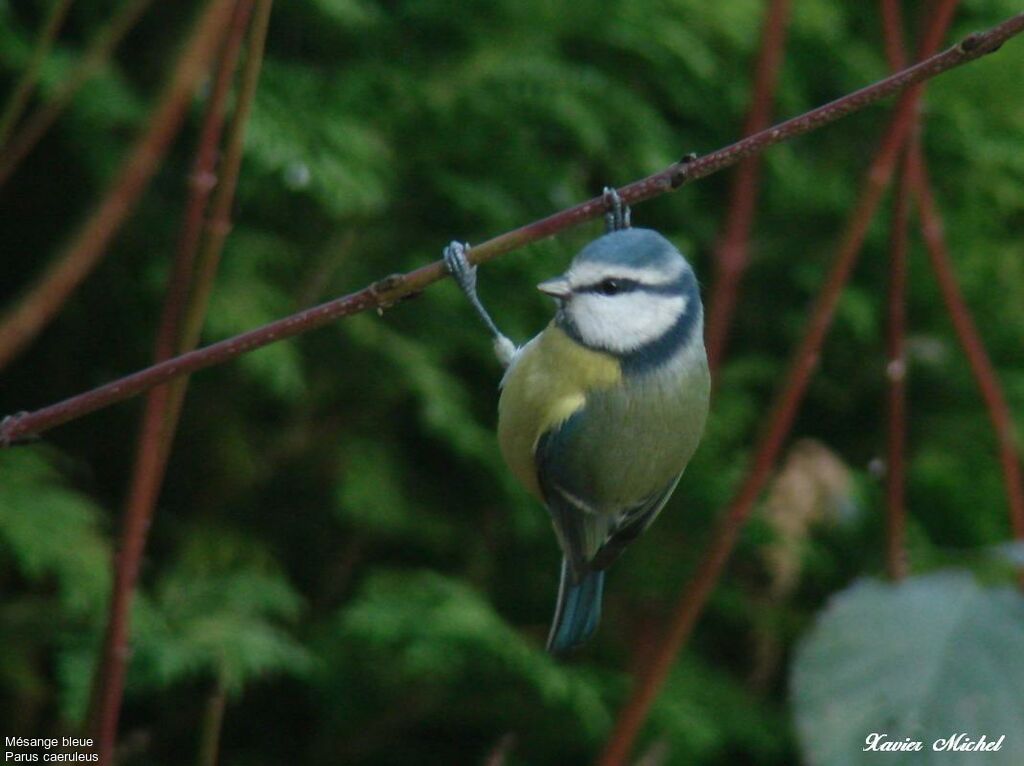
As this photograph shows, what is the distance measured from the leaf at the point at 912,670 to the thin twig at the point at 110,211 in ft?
2.75

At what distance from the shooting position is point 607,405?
1.25 metres

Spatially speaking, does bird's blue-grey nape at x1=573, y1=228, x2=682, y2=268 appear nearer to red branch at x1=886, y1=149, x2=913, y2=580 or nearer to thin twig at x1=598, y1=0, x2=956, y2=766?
thin twig at x1=598, y1=0, x2=956, y2=766

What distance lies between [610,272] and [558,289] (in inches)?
2.0

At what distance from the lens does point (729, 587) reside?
1931mm

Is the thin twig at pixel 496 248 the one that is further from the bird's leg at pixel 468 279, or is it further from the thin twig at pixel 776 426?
the thin twig at pixel 776 426

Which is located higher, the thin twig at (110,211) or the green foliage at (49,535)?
the green foliage at (49,535)

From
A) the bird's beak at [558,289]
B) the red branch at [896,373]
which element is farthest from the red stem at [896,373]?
the bird's beak at [558,289]

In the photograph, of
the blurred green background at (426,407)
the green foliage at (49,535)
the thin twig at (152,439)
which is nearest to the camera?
the thin twig at (152,439)

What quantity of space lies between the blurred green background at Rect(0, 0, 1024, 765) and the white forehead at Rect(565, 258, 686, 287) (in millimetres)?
487

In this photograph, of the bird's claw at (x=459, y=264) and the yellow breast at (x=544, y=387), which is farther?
the yellow breast at (x=544, y=387)

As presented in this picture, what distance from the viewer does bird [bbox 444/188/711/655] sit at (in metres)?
1.20

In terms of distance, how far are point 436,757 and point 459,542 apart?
0.96 ft

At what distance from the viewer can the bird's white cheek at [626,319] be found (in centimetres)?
121

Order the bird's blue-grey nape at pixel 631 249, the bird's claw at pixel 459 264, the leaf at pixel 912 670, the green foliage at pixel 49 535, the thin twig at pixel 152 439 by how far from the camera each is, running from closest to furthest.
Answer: the bird's claw at pixel 459 264
the thin twig at pixel 152 439
the bird's blue-grey nape at pixel 631 249
the leaf at pixel 912 670
the green foliage at pixel 49 535
